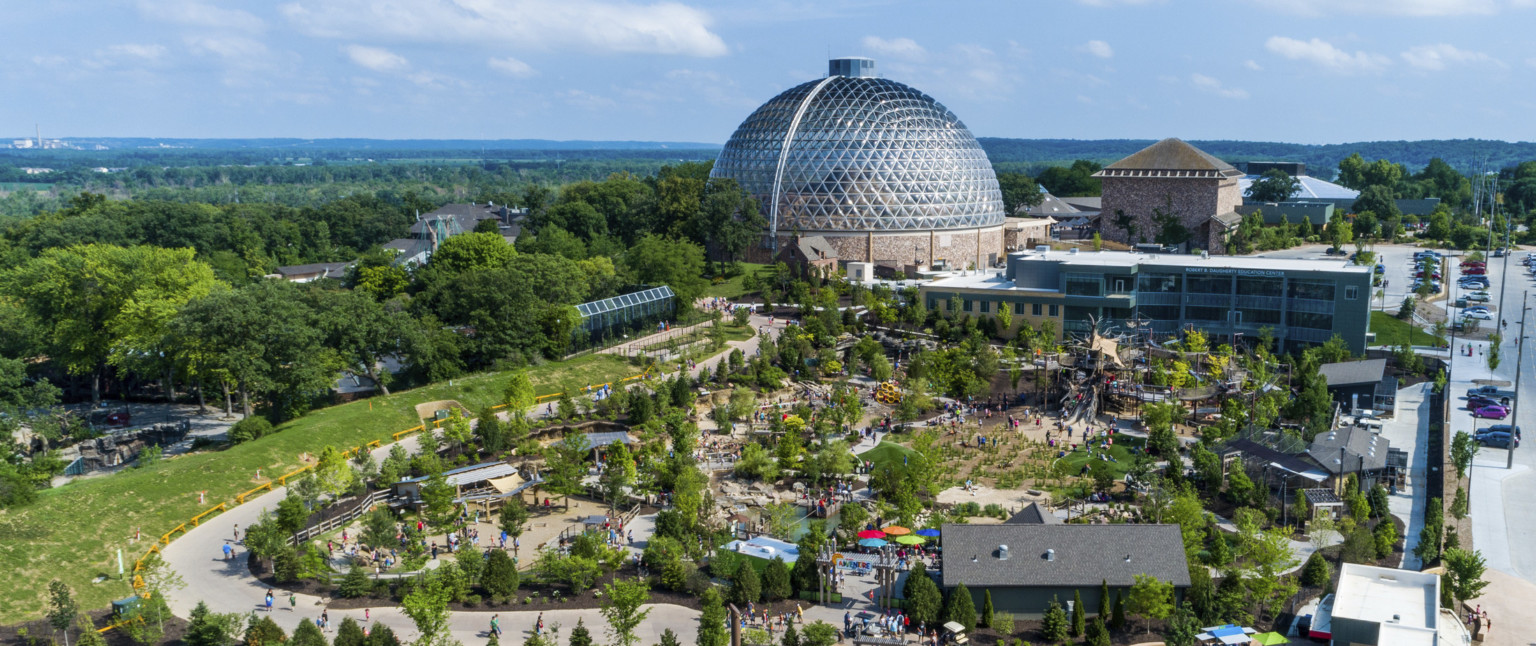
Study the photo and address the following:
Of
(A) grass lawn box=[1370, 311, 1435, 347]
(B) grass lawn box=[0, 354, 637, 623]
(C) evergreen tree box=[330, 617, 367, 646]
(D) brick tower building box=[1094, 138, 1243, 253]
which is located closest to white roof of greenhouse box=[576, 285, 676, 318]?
(B) grass lawn box=[0, 354, 637, 623]

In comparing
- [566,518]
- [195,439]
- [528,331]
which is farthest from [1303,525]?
Answer: [195,439]

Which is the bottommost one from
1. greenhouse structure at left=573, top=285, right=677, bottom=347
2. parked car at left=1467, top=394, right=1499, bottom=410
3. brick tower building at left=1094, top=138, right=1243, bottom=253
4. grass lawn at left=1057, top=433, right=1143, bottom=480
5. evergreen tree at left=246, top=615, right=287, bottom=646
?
evergreen tree at left=246, top=615, right=287, bottom=646

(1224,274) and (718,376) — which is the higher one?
(1224,274)

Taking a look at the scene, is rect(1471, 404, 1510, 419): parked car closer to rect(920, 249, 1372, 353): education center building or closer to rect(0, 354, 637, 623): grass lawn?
rect(920, 249, 1372, 353): education center building

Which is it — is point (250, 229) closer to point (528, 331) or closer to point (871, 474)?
point (528, 331)

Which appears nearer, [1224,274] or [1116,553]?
[1116,553]

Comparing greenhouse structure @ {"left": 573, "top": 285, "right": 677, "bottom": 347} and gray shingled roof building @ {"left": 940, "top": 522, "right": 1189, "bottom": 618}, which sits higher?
greenhouse structure @ {"left": 573, "top": 285, "right": 677, "bottom": 347}

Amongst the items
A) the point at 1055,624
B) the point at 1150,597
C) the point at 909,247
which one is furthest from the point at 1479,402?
the point at 909,247
